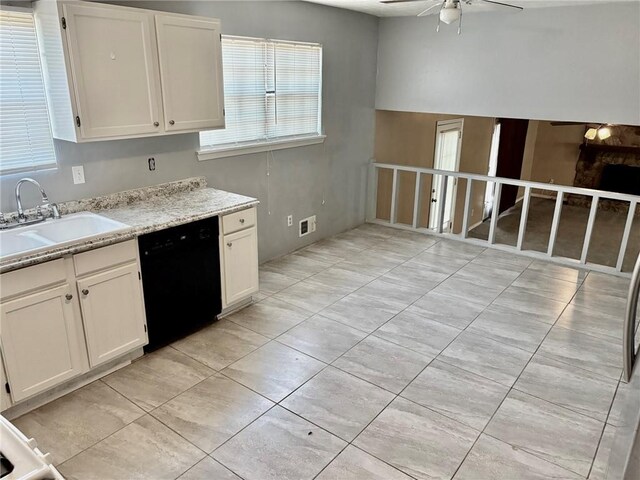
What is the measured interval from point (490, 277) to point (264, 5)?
3213 mm

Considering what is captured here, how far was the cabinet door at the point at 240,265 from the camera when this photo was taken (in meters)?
3.39

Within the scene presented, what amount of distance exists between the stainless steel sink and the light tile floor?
0.89m

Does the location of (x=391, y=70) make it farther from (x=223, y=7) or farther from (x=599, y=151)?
(x=599, y=151)

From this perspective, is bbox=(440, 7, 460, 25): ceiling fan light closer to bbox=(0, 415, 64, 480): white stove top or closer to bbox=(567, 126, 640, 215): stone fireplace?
bbox=(0, 415, 64, 480): white stove top

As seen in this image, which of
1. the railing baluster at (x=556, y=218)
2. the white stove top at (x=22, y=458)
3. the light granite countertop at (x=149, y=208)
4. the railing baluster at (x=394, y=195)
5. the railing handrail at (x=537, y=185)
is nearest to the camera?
the white stove top at (x=22, y=458)

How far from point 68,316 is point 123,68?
1.50 m

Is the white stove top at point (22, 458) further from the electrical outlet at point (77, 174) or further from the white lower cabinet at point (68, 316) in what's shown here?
the electrical outlet at point (77, 174)

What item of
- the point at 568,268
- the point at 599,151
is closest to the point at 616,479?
the point at 568,268

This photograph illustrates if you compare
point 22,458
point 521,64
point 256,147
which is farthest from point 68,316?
point 521,64

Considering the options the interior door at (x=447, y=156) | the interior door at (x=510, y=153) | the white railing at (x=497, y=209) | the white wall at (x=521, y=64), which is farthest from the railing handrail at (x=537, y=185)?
the interior door at (x=510, y=153)

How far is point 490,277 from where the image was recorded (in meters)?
4.36

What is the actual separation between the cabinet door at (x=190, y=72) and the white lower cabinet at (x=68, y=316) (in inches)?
41.0

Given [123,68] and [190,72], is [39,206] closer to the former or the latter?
[123,68]

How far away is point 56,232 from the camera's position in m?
2.78
